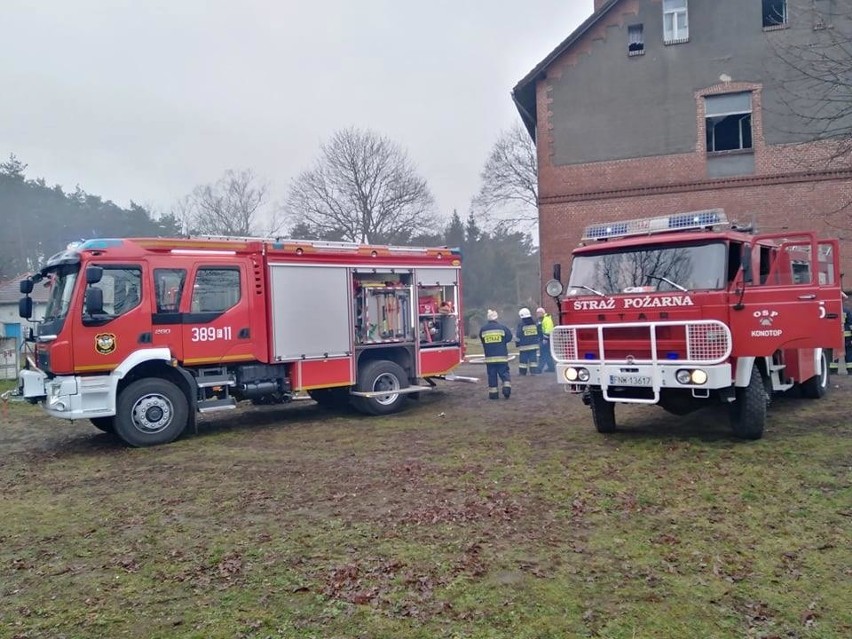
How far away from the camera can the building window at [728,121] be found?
60.2ft

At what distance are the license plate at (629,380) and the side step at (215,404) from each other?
5.36 m

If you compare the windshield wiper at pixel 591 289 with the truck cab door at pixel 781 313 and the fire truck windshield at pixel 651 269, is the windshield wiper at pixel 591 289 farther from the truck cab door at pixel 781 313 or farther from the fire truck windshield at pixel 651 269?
the truck cab door at pixel 781 313

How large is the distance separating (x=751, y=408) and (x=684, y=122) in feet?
43.7

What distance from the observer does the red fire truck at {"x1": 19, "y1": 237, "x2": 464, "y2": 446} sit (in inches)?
340

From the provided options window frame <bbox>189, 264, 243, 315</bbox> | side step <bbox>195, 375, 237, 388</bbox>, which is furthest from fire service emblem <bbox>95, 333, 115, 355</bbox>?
side step <bbox>195, 375, 237, 388</bbox>

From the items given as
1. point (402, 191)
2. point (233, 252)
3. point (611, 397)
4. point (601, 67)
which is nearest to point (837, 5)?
point (601, 67)

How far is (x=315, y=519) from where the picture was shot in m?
5.56

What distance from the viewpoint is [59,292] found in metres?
8.86

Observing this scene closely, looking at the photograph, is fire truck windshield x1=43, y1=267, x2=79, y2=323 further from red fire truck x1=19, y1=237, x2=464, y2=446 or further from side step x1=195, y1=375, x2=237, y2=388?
side step x1=195, y1=375, x2=237, y2=388

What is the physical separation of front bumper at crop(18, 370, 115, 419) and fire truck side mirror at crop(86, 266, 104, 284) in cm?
123

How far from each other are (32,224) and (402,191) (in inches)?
892

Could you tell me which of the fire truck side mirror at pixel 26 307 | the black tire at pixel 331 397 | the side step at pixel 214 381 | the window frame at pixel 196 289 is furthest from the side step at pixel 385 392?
the fire truck side mirror at pixel 26 307

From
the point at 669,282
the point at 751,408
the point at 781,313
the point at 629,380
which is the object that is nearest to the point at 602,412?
the point at 629,380

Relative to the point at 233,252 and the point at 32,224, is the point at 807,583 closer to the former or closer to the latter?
the point at 233,252
